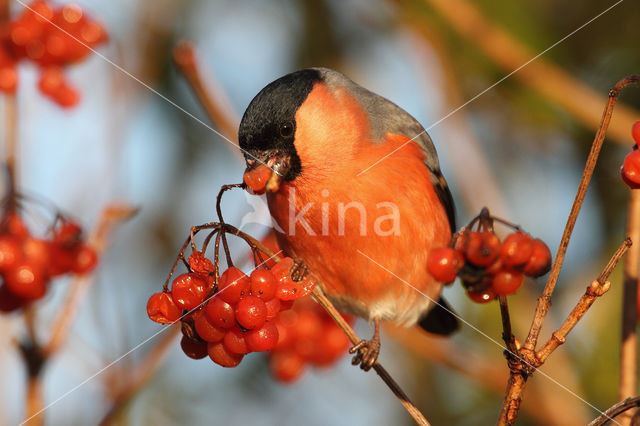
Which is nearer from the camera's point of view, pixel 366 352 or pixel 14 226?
pixel 14 226

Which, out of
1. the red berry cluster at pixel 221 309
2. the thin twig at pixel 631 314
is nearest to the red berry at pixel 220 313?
the red berry cluster at pixel 221 309

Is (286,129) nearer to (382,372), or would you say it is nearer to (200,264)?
(200,264)

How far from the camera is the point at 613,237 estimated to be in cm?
345

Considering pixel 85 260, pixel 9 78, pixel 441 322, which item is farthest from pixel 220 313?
pixel 441 322

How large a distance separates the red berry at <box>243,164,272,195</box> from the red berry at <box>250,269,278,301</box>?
520mm

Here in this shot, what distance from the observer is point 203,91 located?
8.11 ft

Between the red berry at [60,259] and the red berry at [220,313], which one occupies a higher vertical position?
the red berry at [220,313]

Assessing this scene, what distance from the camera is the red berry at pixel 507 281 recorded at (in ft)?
5.71

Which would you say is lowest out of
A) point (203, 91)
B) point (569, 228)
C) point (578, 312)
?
point (203, 91)

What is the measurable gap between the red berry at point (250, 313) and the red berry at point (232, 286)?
0.02 m

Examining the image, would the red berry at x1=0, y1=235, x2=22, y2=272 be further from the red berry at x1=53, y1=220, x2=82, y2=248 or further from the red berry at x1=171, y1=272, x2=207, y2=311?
the red berry at x1=171, y1=272, x2=207, y2=311

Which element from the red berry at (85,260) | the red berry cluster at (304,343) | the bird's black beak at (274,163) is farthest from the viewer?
the red berry cluster at (304,343)

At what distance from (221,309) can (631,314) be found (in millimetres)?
965

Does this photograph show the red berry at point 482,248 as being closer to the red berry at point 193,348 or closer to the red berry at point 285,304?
the red berry at point 285,304
